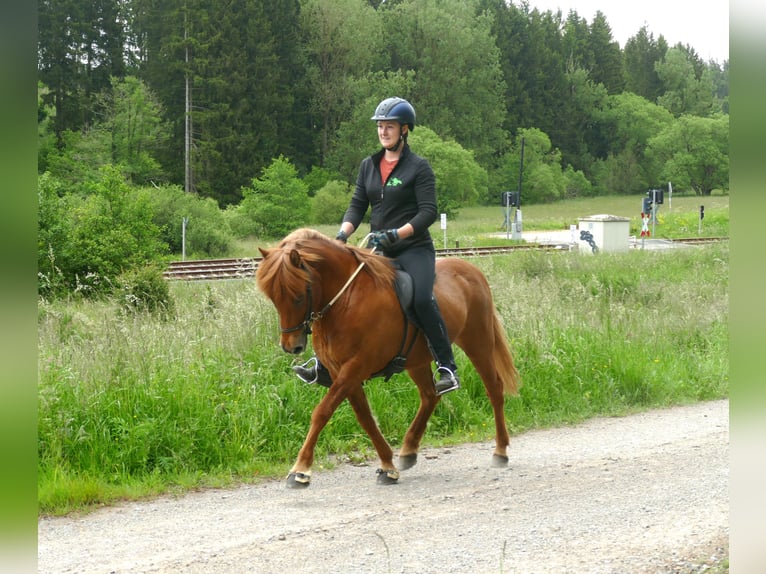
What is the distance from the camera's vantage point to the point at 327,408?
647 centimetres

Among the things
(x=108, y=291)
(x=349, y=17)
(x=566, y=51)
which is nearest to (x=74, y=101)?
(x=349, y=17)

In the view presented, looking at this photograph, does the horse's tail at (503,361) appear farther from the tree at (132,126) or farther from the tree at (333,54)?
the tree at (333,54)

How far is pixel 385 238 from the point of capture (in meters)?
6.79

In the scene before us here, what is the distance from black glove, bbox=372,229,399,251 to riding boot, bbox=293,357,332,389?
103 centimetres

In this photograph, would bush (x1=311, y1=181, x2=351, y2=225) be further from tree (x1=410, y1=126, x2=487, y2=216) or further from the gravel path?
the gravel path

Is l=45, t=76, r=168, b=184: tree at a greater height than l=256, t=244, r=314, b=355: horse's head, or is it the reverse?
l=45, t=76, r=168, b=184: tree

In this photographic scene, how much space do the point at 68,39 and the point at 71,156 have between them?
6.12 meters

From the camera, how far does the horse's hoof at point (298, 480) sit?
6.29 meters

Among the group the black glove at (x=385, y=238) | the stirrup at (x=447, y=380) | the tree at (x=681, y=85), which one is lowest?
the stirrup at (x=447, y=380)

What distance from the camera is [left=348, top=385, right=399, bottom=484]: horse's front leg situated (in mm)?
6898

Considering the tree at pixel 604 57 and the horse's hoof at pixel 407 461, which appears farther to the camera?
the tree at pixel 604 57

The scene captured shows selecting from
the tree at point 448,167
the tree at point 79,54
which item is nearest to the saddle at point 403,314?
the tree at point 79,54

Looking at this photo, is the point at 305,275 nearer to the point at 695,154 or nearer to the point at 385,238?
the point at 385,238

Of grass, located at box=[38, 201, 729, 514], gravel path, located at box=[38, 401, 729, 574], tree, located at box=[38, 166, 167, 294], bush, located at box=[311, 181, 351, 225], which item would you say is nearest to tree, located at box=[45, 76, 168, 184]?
bush, located at box=[311, 181, 351, 225]
